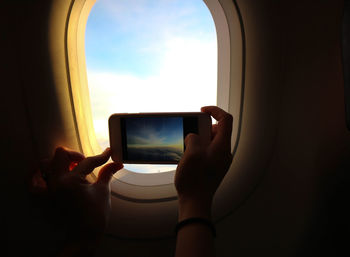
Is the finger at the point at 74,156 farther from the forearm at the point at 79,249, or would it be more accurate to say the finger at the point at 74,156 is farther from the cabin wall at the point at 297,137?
the cabin wall at the point at 297,137

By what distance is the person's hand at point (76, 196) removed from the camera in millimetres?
565

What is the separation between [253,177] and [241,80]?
1.30ft

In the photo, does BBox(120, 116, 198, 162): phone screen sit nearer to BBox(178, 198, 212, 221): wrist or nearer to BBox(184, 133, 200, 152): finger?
BBox(184, 133, 200, 152): finger

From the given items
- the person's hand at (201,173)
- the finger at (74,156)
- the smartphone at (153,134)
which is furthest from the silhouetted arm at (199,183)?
the finger at (74,156)

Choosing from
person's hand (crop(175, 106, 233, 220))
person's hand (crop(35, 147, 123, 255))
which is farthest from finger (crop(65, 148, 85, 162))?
person's hand (crop(175, 106, 233, 220))

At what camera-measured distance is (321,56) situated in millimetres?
607

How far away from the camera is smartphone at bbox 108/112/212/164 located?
627 millimetres

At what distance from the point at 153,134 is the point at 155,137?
0.01m

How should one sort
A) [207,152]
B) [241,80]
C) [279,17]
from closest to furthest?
[207,152], [279,17], [241,80]

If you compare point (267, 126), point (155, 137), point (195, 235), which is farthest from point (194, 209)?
point (267, 126)

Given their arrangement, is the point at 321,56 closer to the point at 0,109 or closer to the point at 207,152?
the point at 207,152

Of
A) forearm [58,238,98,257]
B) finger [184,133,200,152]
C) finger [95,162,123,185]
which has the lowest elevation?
forearm [58,238,98,257]

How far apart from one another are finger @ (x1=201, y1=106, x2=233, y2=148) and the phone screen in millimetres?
71

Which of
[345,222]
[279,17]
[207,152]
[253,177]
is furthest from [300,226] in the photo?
[279,17]
